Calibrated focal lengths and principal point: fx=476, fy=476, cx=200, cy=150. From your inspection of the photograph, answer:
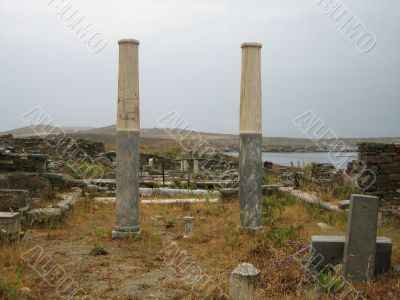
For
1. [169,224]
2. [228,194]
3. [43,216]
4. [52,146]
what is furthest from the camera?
[52,146]

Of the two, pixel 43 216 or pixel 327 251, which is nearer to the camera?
pixel 327 251

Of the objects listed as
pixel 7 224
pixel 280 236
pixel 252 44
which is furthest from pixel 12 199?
pixel 252 44

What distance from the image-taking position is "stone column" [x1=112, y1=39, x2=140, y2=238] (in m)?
7.96

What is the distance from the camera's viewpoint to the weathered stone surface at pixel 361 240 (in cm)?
528

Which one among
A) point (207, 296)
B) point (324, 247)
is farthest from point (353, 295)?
point (207, 296)

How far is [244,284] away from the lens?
4.67 m

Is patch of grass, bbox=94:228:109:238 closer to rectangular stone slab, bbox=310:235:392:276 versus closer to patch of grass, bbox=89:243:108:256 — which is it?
patch of grass, bbox=89:243:108:256

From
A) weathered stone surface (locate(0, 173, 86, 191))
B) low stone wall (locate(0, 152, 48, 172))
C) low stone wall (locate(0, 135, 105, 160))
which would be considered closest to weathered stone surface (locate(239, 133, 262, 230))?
weathered stone surface (locate(0, 173, 86, 191))

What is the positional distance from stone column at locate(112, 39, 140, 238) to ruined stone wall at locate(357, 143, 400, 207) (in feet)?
16.0

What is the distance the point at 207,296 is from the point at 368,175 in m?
6.07

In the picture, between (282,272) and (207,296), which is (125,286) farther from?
(282,272)

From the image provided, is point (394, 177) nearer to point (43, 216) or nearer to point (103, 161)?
point (43, 216)

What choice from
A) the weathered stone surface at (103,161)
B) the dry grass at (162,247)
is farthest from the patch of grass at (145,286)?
the weathered stone surface at (103,161)

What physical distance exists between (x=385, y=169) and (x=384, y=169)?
0.06 feet
